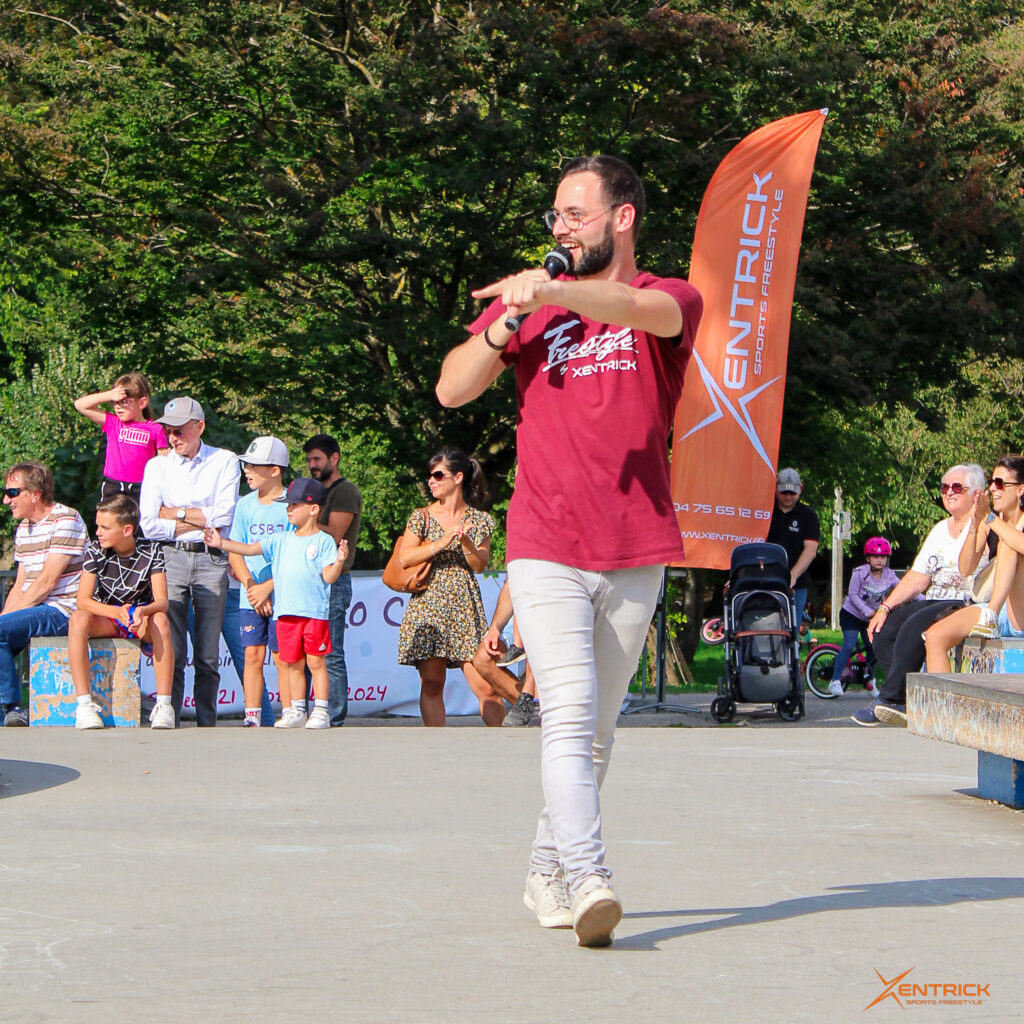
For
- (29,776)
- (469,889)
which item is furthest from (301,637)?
(469,889)

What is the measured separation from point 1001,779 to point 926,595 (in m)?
3.84

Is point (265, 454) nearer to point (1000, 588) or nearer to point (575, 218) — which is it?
point (1000, 588)

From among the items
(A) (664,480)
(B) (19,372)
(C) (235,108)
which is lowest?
(A) (664,480)

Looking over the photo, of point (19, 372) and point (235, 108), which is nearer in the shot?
point (235, 108)

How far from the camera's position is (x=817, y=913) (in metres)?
4.53

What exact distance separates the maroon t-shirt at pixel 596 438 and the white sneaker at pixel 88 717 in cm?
577

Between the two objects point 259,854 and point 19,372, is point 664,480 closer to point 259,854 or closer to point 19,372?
point 259,854

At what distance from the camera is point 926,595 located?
34.4 ft

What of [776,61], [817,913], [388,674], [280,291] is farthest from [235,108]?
[817,913]

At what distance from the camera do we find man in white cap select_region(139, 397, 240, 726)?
33.5 feet

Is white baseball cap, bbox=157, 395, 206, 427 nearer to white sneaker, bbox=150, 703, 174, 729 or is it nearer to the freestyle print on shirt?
white sneaker, bbox=150, 703, 174, 729

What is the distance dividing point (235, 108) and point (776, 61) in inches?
239

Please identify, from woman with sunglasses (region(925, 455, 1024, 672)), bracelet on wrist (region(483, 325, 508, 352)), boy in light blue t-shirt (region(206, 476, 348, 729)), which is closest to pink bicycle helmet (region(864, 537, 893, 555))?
woman with sunglasses (region(925, 455, 1024, 672))

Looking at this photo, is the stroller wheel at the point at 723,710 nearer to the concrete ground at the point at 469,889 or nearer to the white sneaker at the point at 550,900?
the concrete ground at the point at 469,889
